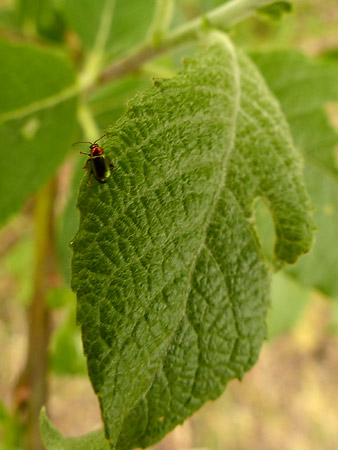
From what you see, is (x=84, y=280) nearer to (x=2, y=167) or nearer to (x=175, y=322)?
(x=175, y=322)

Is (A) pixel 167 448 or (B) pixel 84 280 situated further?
(A) pixel 167 448

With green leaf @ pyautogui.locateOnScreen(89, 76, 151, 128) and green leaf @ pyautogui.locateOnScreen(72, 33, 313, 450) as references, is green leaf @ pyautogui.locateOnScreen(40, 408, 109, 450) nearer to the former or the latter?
green leaf @ pyautogui.locateOnScreen(72, 33, 313, 450)

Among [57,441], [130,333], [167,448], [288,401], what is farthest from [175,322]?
[288,401]

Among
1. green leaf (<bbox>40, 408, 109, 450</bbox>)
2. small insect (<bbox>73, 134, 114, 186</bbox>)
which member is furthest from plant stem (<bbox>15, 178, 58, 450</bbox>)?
small insect (<bbox>73, 134, 114, 186</bbox>)

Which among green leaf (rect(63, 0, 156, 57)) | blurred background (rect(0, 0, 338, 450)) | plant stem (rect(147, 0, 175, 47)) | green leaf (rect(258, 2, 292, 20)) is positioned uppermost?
green leaf (rect(63, 0, 156, 57))

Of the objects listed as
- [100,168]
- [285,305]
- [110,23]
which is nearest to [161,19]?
[110,23]

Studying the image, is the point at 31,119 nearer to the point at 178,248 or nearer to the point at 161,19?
the point at 161,19
